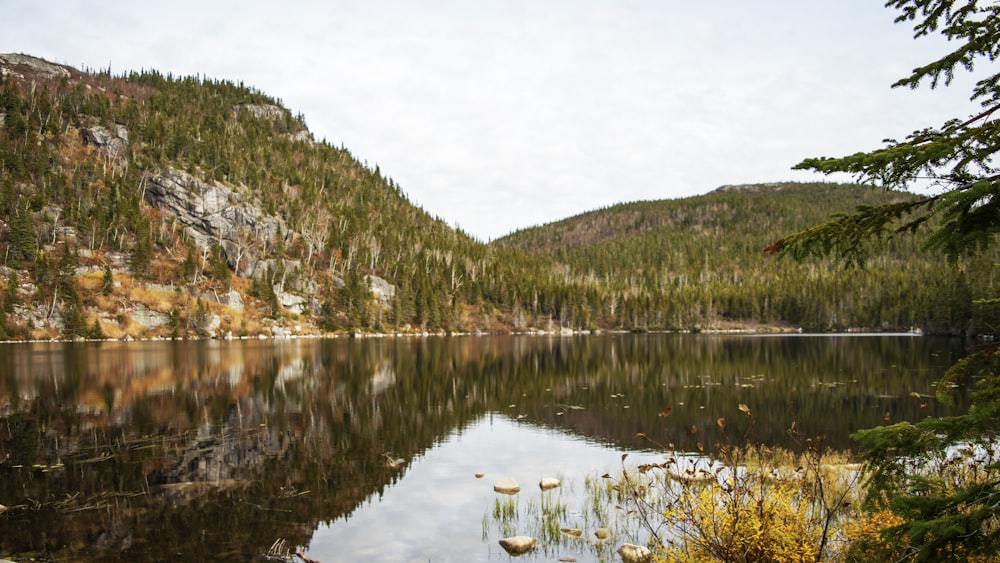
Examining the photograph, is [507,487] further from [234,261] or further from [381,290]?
[381,290]

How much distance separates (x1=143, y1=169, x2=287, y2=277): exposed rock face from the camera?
13125 centimetres

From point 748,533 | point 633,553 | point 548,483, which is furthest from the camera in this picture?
point 548,483

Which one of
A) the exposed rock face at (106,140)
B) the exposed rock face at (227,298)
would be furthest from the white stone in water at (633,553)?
the exposed rock face at (106,140)

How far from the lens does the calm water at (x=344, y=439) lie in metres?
14.4

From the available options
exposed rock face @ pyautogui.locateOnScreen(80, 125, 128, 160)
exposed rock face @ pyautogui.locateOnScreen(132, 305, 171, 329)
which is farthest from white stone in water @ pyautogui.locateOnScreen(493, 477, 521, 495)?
exposed rock face @ pyautogui.locateOnScreen(80, 125, 128, 160)

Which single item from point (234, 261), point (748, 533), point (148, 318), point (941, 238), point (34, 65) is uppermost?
point (34, 65)

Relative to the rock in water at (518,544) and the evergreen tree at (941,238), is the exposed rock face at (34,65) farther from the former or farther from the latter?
the evergreen tree at (941,238)

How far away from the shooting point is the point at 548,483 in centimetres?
1894

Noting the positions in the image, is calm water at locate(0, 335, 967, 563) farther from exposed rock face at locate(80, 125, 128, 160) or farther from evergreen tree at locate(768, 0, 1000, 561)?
exposed rock face at locate(80, 125, 128, 160)

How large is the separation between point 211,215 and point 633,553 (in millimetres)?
142580

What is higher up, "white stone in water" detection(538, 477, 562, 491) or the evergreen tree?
the evergreen tree

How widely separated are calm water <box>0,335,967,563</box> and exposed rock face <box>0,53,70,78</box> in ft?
563

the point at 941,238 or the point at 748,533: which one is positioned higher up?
the point at 941,238

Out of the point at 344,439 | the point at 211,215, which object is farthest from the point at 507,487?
the point at 211,215
